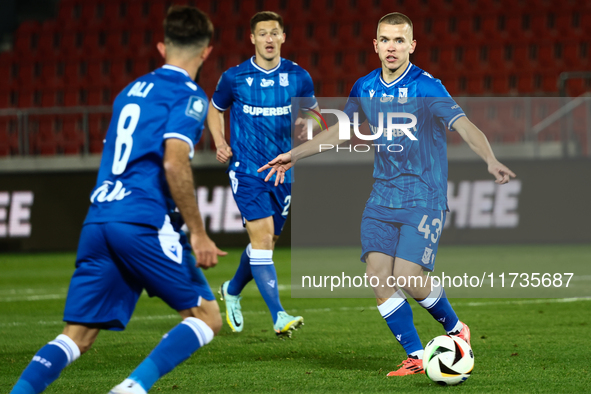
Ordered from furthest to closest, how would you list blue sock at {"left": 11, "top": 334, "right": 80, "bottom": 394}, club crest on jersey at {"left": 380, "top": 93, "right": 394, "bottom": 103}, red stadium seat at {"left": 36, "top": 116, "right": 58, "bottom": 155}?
red stadium seat at {"left": 36, "top": 116, "right": 58, "bottom": 155} < club crest on jersey at {"left": 380, "top": 93, "right": 394, "bottom": 103} < blue sock at {"left": 11, "top": 334, "right": 80, "bottom": 394}

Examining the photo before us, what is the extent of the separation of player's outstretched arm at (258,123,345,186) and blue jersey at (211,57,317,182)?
1.17m

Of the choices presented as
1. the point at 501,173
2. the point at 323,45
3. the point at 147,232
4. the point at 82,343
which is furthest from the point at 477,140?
the point at 323,45

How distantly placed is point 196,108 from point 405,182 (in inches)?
62.8

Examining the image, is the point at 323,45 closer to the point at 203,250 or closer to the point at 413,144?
the point at 413,144

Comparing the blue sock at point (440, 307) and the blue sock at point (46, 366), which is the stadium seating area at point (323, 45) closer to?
the blue sock at point (440, 307)

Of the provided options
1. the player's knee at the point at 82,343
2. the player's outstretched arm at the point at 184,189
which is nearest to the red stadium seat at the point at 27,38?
the player's knee at the point at 82,343

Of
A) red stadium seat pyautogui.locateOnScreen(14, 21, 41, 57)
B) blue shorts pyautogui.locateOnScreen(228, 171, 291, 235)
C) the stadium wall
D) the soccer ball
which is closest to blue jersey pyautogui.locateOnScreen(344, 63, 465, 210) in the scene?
the soccer ball

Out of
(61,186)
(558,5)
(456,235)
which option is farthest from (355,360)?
(558,5)

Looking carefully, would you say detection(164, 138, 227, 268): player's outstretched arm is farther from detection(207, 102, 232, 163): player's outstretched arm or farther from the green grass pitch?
detection(207, 102, 232, 163): player's outstretched arm

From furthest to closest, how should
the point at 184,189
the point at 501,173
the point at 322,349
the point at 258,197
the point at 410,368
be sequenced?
the point at 258,197, the point at 322,349, the point at 410,368, the point at 501,173, the point at 184,189

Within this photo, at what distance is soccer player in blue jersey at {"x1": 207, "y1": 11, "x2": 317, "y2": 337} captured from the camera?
19.1ft

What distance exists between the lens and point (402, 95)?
181 inches

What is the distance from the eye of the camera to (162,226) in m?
3.32

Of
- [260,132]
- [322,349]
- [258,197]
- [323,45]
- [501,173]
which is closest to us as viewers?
[501,173]
